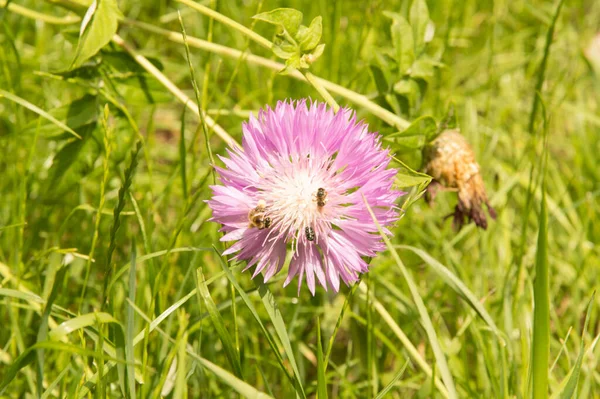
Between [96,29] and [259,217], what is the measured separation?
559 mm

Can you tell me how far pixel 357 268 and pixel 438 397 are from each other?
51cm

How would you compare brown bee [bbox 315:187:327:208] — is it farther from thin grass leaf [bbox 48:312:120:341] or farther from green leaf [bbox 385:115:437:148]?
thin grass leaf [bbox 48:312:120:341]

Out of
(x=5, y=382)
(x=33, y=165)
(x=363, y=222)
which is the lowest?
(x=5, y=382)

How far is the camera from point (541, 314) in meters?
1.11

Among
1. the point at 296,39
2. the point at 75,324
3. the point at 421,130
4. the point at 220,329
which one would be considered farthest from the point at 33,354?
the point at 421,130

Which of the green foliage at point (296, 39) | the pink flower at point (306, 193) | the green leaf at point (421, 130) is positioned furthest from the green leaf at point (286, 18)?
the green leaf at point (421, 130)

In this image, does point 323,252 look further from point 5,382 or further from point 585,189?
point 585,189

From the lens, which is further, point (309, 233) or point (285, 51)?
point (285, 51)

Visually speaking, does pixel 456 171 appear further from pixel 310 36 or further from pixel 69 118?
pixel 69 118

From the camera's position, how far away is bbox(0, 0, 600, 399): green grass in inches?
48.6

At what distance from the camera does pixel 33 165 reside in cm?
206

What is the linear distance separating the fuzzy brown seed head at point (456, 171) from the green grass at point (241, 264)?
0.14 ft

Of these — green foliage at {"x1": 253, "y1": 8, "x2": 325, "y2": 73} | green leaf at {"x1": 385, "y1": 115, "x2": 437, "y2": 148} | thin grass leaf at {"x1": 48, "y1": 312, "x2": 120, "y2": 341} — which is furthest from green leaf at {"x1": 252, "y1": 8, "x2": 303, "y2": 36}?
thin grass leaf at {"x1": 48, "y1": 312, "x2": 120, "y2": 341}

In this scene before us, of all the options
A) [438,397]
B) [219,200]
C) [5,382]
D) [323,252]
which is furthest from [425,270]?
[5,382]
